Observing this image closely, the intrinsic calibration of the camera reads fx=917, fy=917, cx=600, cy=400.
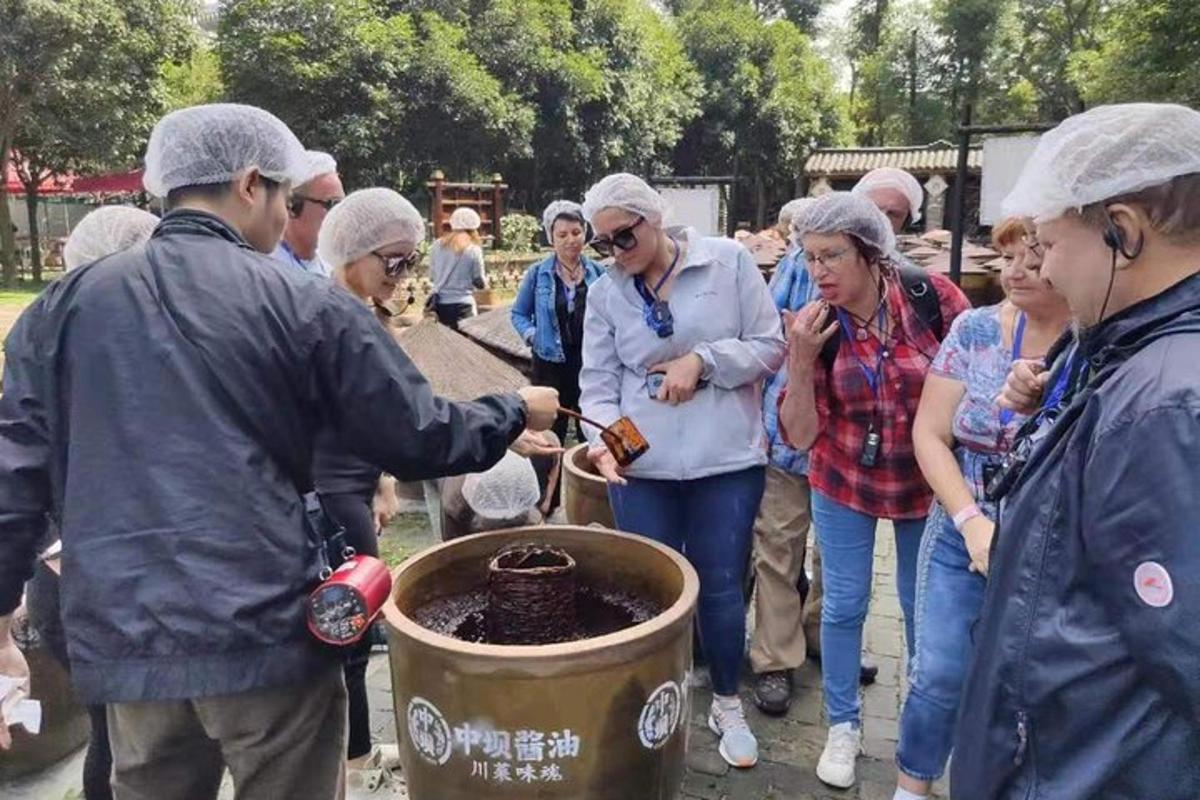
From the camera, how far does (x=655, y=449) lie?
9.09ft

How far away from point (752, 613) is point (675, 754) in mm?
1970

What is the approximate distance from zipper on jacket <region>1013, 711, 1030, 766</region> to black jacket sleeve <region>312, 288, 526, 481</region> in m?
1.09

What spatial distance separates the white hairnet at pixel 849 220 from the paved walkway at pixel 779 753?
1624mm

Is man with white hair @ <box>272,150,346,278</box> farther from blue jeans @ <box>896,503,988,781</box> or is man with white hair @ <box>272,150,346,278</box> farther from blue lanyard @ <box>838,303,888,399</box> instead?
blue jeans @ <box>896,503,988,781</box>

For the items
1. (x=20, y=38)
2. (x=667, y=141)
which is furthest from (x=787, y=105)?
(x=20, y=38)

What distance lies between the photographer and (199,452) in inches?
63.1

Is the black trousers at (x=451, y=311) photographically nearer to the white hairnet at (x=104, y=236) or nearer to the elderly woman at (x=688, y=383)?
the elderly woman at (x=688, y=383)

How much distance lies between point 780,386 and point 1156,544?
209 cm

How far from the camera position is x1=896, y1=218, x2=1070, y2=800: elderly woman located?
86.7 inches

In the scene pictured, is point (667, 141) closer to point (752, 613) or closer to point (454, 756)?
point (752, 613)

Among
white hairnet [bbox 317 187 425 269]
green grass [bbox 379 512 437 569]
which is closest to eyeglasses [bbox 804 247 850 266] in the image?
white hairnet [bbox 317 187 425 269]

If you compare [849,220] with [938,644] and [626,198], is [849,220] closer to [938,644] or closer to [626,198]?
[626,198]

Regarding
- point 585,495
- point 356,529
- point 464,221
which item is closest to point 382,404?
point 356,529

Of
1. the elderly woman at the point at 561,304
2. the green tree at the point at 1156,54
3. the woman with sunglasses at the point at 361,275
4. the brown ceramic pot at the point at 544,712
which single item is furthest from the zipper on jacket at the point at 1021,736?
the green tree at the point at 1156,54
